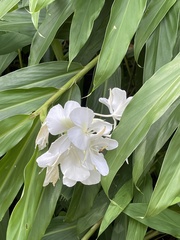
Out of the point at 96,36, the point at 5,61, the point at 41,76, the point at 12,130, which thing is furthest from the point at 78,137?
the point at 5,61

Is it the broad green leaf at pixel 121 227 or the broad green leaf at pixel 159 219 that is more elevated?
the broad green leaf at pixel 159 219

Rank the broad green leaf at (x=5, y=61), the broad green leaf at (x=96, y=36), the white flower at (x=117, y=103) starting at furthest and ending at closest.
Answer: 1. the broad green leaf at (x=5, y=61)
2. the broad green leaf at (x=96, y=36)
3. the white flower at (x=117, y=103)

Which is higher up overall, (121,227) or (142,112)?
(142,112)

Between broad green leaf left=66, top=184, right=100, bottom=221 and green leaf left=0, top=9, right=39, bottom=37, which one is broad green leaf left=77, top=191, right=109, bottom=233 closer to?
broad green leaf left=66, top=184, right=100, bottom=221

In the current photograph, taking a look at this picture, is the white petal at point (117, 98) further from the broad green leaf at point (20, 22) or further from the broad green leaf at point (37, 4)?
the broad green leaf at point (20, 22)

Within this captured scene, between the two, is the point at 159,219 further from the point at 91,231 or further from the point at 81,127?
the point at 81,127

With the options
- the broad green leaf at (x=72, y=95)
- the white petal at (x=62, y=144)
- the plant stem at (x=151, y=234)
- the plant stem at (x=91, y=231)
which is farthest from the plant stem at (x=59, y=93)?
the plant stem at (x=151, y=234)
